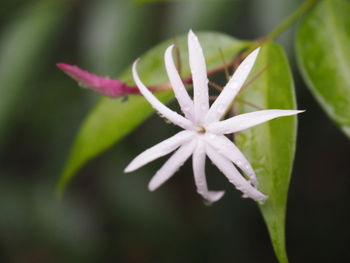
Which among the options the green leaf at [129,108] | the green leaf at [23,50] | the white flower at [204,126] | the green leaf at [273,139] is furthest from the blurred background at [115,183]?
the white flower at [204,126]

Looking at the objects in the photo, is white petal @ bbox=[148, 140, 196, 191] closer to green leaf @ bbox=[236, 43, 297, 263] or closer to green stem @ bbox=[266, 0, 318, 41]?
green leaf @ bbox=[236, 43, 297, 263]

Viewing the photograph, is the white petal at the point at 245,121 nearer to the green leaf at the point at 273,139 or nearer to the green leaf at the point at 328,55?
the green leaf at the point at 273,139

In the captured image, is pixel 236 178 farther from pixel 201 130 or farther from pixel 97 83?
pixel 97 83

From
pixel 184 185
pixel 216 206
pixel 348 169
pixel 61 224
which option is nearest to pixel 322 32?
pixel 216 206

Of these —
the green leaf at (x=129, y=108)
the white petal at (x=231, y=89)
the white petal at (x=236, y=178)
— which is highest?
the green leaf at (x=129, y=108)

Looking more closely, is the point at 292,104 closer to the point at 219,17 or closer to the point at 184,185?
the point at 219,17

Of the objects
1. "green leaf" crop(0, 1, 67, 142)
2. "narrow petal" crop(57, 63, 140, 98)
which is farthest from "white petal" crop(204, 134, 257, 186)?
"green leaf" crop(0, 1, 67, 142)

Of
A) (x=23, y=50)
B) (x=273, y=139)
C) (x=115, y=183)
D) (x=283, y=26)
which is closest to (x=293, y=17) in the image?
(x=283, y=26)
